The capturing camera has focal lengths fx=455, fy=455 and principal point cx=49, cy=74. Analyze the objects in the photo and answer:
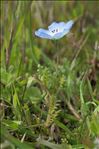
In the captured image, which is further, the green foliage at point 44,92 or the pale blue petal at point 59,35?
the pale blue petal at point 59,35

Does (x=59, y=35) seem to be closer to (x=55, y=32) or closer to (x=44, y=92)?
(x=55, y=32)

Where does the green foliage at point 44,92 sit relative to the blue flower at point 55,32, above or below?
below

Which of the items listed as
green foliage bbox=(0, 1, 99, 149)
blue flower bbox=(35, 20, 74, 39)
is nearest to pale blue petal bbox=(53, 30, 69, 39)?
blue flower bbox=(35, 20, 74, 39)

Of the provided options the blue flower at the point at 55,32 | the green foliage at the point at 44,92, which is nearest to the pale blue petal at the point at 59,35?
the blue flower at the point at 55,32

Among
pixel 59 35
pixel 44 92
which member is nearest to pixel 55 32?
pixel 59 35

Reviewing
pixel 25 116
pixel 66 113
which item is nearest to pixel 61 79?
pixel 66 113

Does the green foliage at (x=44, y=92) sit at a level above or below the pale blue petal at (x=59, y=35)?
below

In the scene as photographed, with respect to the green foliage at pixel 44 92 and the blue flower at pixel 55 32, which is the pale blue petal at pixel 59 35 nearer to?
the blue flower at pixel 55 32

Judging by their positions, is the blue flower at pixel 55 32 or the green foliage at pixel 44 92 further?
the blue flower at pixel 55 32

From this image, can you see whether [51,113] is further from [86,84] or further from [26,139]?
[86,84]
